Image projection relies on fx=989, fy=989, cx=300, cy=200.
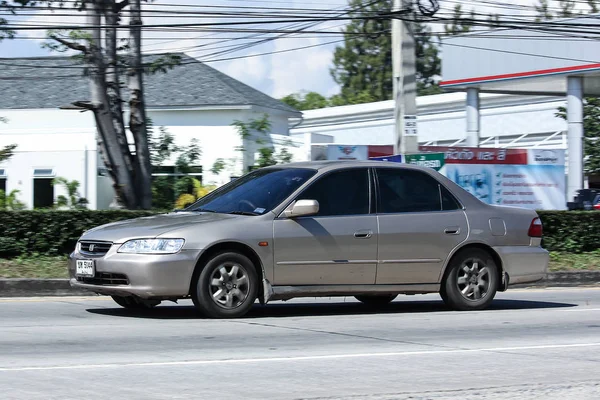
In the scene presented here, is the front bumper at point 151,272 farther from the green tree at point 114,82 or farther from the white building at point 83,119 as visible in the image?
the white building at point 83,119

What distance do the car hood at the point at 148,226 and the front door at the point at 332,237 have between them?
693 mm

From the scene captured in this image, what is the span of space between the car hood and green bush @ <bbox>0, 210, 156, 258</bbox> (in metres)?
5.97

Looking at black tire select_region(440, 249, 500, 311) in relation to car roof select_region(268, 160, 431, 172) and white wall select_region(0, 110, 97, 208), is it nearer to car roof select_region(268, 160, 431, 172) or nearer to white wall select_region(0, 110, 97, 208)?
car roof select_region(268, 160, 431, 172)

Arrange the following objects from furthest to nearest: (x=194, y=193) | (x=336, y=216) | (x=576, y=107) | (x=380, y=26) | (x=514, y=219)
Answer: (x=380, y=26)
(x=576, y=107)
(x=194, y=193)
(x=514, y=219)
(x=336, y=216)

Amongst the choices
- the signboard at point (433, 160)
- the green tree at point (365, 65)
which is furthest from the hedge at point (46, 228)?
the green tree at point (365, 65)

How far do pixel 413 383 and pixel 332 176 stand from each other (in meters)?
4.18

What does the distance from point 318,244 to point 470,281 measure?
6.99ft

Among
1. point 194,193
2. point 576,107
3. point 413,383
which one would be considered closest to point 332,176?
point 413,383

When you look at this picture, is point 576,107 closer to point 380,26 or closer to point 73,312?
point 73,312

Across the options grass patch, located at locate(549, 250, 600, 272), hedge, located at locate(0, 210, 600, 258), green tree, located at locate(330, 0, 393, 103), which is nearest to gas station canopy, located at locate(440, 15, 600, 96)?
grass patch, located at locate(549, 250, 600, 272)

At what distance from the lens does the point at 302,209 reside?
33.4 feet

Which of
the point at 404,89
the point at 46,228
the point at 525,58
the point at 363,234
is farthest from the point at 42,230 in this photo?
the point at 525,58

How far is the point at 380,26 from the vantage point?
3452 inches

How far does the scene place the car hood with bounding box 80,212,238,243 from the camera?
9727 mm
